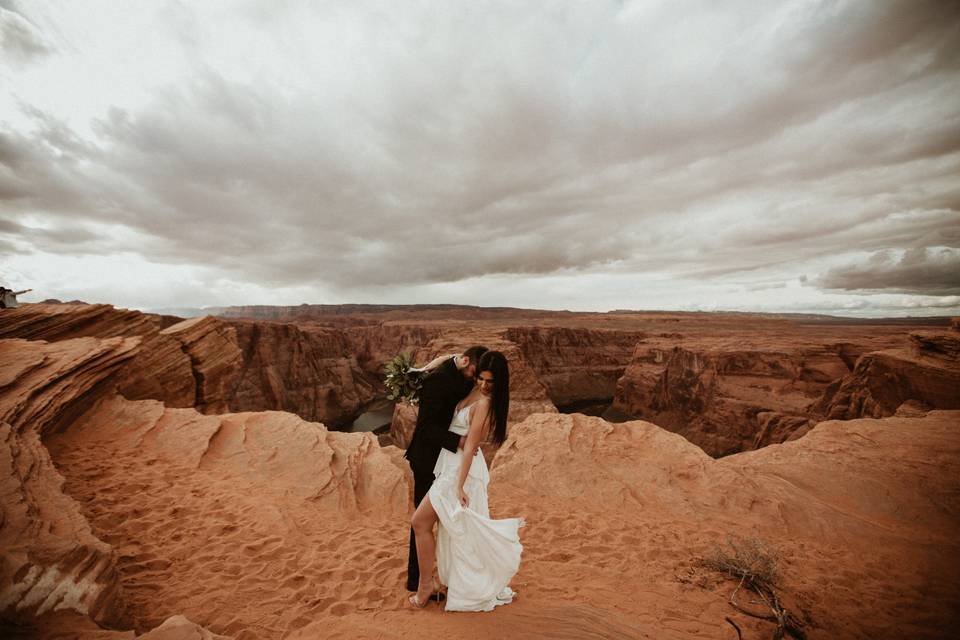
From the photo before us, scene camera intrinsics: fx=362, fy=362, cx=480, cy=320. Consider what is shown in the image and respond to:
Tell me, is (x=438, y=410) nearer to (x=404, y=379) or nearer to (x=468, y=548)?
(x=404, y=379)

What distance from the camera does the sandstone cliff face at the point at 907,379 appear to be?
16.1m

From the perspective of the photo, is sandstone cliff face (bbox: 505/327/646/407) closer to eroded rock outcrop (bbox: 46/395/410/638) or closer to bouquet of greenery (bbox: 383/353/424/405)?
eroded rock outcrop (bbox: 46/395/410/638)

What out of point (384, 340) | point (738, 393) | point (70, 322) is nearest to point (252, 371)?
point (384, 340)

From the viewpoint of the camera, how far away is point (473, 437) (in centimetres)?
352

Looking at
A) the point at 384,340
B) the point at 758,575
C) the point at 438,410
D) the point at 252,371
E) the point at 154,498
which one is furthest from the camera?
the point at 384,340

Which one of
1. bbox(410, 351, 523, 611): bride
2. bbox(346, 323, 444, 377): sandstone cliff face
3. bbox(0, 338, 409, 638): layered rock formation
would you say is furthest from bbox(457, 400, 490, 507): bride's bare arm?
bbox(346, 323, 444, 377): sandstone cliff face

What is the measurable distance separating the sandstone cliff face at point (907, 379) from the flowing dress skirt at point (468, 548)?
2315 cm

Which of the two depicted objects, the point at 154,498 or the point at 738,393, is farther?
the point at 738,393

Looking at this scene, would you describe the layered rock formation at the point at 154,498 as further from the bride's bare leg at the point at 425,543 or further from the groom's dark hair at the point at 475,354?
the groom's dark hair at the point at 475,354

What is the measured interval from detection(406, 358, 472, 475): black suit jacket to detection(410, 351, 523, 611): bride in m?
0.08

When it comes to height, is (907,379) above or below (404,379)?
below

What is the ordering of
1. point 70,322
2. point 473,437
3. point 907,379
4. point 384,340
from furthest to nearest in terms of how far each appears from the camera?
point 384,340 < point 907,379 < point 70,322 < point 473,437

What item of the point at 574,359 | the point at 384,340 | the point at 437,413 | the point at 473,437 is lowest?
the point at 574,359

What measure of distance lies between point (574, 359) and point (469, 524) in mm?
60796
